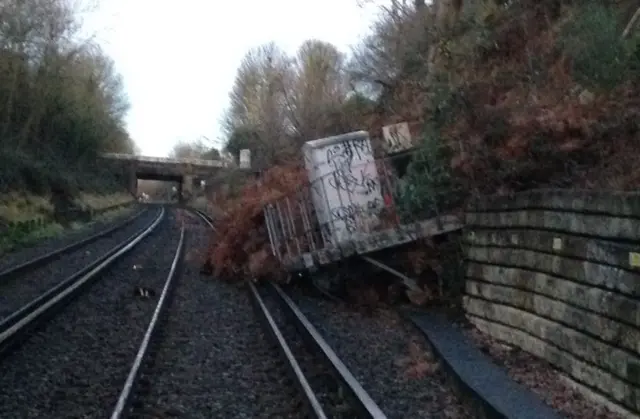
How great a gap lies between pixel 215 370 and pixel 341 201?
6.14m

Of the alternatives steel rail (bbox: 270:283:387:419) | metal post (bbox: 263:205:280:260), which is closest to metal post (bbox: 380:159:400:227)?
steel rail (bbox: 270:283:387:419)

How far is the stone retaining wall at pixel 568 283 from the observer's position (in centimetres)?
800

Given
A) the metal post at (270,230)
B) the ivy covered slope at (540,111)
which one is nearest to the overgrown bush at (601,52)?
the ivy covered slope at (540,111)

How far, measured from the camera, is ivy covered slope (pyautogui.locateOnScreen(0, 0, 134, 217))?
41.8 meters

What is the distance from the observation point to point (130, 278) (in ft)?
68.9

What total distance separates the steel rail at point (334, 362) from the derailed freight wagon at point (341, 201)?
1133 millimetres

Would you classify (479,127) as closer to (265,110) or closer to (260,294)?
(260,294)

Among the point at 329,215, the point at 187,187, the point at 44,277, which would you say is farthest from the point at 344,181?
the point at 187,187

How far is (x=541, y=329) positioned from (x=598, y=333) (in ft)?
5.47

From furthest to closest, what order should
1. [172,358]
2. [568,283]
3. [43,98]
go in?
[43,98] → [172,358] → [568,283]

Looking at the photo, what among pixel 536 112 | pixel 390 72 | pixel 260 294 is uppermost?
pixel 390 72

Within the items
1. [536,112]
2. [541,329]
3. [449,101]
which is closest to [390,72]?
[449,101]

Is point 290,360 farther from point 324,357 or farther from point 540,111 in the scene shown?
point 540,111

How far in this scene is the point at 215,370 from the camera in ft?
37.8
